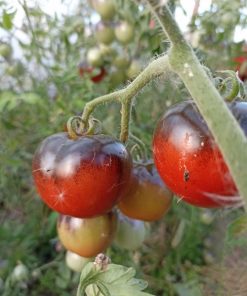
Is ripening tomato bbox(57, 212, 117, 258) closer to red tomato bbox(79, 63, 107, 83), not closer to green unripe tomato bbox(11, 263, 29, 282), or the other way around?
green unripe tomato bbox(11, 263, 29, 282)

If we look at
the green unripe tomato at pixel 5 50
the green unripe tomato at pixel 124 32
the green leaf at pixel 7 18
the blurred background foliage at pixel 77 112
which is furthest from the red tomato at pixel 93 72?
the green leaf at pixel 7 18

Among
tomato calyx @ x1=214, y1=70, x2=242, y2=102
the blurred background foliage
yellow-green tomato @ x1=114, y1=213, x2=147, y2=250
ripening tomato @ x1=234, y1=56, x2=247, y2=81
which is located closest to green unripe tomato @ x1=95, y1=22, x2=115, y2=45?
the blurred background foliage

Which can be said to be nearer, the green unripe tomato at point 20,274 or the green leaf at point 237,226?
the green leaf at point 237,226

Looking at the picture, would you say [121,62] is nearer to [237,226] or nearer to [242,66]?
[242,66]

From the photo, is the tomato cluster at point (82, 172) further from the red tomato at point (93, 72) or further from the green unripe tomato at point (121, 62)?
the green unripe tomato at point (121, 62)

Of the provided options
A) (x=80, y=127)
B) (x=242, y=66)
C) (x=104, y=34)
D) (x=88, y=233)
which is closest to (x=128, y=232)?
(x=88, y=233)

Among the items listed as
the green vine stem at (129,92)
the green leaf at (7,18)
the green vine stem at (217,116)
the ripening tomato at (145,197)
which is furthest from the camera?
the green leaf at (7,18)
